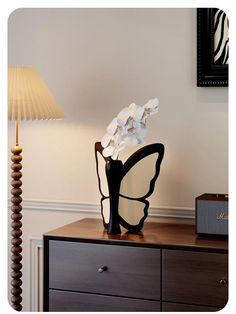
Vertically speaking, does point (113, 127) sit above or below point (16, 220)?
above

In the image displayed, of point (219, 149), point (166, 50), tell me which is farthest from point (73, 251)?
point (166, 50)

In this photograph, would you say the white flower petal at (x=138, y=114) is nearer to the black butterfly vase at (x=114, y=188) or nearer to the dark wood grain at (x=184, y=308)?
the black butterfly vase at (x=114, y=188)

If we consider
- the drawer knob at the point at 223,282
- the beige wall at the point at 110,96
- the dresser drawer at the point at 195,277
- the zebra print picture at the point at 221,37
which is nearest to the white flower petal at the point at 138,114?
the beige wall at the point at 110,96

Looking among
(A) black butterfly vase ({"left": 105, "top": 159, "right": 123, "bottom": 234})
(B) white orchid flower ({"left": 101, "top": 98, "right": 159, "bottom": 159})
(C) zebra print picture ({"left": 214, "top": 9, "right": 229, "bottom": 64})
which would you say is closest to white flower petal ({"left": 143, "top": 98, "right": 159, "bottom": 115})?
(B) white orchid flower ({"left": 101, "top": 98, "right": 159, "bottom": 159})

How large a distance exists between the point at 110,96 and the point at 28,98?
0.42 m

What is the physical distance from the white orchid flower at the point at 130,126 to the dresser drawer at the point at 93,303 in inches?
22.3

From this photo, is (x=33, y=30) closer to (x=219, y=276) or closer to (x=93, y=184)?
(x=93, y=184)

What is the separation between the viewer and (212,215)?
2.25 metres

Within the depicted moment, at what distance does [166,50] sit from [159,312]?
1.15 m

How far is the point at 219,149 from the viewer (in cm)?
253

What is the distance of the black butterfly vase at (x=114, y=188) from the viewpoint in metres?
2.35

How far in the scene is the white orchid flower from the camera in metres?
2.33

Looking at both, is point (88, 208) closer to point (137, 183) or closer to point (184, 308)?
point (137, 183)

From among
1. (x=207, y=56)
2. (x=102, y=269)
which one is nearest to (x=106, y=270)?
(x=102, y=269)
